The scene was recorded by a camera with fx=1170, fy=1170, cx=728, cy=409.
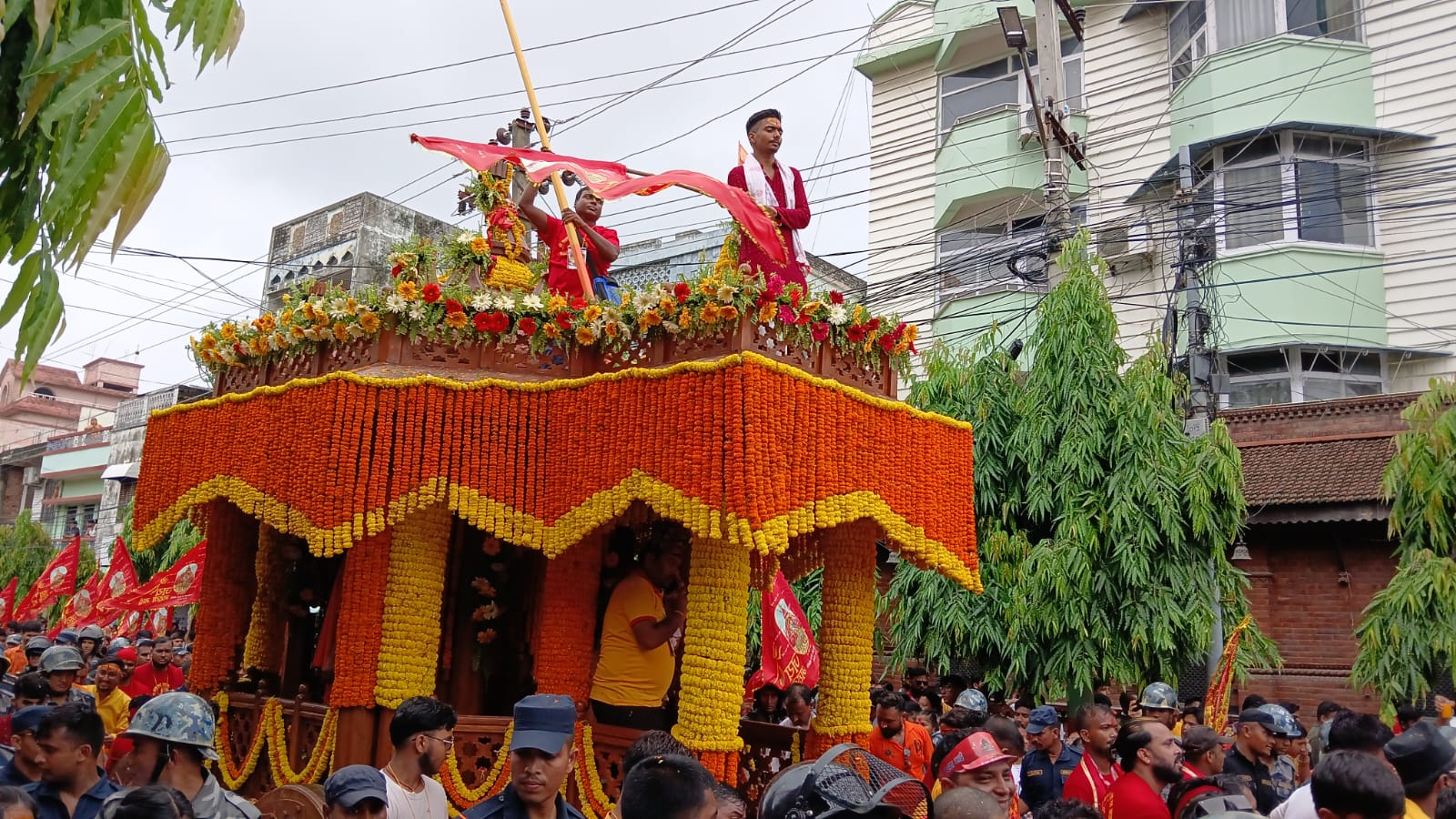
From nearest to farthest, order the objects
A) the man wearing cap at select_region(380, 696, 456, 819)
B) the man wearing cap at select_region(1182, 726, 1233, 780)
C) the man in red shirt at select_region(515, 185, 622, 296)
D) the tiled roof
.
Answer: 1. the man wearing cap at select_region(380, 696, 456, 819)
2. the man wearing cap at select_region(1182, 726, 1233, 780)
3. the man in red shirt at select_region(515, 185, 622, 296)
4. the tiled roof

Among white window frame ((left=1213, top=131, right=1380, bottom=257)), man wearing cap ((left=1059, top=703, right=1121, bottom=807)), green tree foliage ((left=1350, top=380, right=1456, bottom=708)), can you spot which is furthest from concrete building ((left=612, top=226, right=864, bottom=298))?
man wearing cap ((left=1059, top=703, right=1121, bottom=807))

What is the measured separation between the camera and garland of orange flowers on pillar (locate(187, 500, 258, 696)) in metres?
9.80

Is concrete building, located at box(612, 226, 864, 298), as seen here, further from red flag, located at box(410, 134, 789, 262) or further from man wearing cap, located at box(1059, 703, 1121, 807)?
man wearing cap, located at box(1059, 703, 1121, 807)

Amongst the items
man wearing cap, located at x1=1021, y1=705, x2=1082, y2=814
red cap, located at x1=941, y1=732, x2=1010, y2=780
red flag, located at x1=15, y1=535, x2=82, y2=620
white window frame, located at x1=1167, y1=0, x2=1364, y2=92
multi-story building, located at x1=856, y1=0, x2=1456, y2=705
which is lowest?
man wearing cap, located at x1=1021, y1=705, x2=1082, y2=814

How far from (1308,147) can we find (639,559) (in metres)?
13.3

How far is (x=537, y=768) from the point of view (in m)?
4.25

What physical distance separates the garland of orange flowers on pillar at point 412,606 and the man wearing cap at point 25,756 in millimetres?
3159

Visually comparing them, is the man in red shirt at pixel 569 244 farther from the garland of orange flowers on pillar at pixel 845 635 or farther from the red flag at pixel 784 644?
the red flag at pixel 784 644

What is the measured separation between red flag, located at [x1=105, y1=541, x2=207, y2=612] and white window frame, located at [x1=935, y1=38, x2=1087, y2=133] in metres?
14.4

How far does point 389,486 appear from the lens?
8102 millimetres

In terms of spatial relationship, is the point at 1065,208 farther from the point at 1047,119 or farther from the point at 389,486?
the point at 389,486

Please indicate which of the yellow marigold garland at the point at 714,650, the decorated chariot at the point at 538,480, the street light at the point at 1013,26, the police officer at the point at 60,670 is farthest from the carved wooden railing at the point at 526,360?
the street light at the point at 1013,26

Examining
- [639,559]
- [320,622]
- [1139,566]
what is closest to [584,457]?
[639,559]

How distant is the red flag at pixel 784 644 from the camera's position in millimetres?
10656
